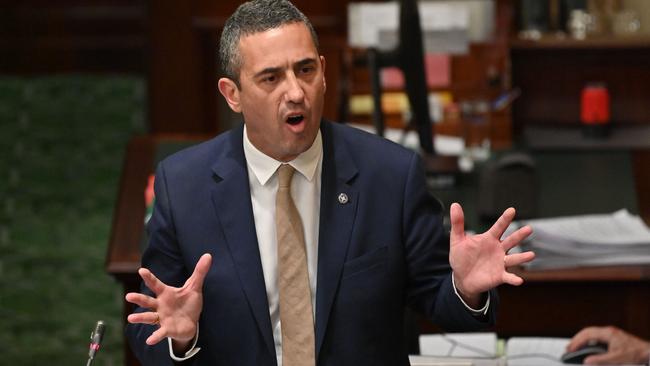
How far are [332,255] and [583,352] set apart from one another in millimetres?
775

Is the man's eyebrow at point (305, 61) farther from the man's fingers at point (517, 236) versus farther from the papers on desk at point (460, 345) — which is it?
the papers on desk at point (460, 345)

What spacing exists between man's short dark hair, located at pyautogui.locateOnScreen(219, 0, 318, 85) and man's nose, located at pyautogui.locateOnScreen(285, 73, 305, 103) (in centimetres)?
9

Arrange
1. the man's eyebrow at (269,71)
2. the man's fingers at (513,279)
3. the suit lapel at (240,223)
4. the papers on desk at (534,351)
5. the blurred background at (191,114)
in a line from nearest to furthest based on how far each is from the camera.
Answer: the man's fingers at (513,279) → the man's eyebrow at (269,71) → the suit lapel at (240,223) → the papers on desk at (534,351) → the blurred background at (191,114)

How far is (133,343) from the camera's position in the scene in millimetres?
2535

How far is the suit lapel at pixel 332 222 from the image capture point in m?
2.47

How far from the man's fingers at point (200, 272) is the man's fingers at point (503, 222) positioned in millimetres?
485

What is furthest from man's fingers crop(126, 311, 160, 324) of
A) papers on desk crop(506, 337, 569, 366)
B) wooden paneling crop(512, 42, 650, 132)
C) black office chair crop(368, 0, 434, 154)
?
wooden paneling crop(512, 42, 650, 132)

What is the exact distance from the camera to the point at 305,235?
2512mm

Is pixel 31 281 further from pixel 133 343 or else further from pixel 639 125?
pixel 133 343

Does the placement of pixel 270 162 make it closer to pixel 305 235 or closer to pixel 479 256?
pixel 305 235

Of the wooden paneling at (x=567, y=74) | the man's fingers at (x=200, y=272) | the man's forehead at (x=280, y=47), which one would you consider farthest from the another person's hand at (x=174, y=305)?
the wooden paneling at (x=567, y=74)

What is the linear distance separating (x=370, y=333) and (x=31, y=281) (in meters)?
3.80

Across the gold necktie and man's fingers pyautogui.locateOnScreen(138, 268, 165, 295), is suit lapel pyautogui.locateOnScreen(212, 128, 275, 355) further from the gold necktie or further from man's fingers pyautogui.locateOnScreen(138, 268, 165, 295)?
man's fingers pyautogui.locateOnScreen(138, 268, 165, 295)

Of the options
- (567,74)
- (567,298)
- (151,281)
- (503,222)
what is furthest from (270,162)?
(567,74)
